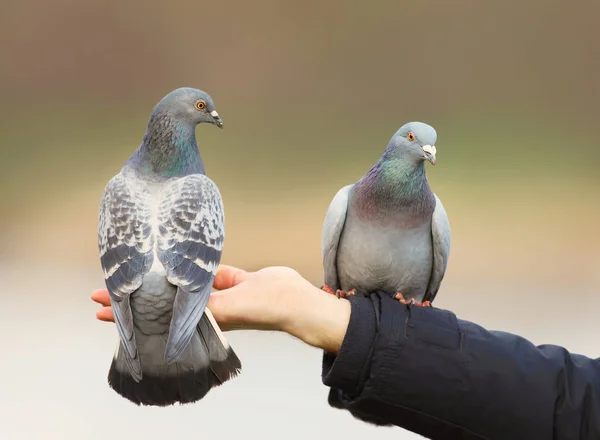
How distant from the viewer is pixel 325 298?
8.19ft

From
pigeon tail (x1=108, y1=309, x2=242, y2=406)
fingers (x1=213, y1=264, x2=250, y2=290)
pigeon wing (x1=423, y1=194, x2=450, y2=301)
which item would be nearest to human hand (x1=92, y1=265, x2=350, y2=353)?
pigeon tail (x1=108, y1=309, x2=242, y2=406)

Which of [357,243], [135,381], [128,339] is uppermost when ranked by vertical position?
[357,243]

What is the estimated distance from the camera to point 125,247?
2340 millimetres

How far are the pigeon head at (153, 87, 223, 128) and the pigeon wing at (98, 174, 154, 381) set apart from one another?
29 centimetres

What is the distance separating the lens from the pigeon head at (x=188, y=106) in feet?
8.05

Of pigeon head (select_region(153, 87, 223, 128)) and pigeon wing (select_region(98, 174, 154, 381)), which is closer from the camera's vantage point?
pigeon wing (select_region(98, 174, 154, 381))

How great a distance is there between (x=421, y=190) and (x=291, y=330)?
831 mm

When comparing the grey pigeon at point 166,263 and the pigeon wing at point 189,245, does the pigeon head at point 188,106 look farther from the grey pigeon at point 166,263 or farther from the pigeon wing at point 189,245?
the pigeon wing at point 189,245

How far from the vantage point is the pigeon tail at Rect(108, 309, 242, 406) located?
228cm

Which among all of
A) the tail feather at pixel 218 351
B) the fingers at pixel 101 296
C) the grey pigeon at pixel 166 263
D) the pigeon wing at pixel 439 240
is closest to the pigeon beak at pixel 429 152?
the pigeon wing at pixel 439 240

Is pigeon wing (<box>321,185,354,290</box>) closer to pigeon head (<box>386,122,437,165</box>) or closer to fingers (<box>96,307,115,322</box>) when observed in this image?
pigeon head (<box>386,122,437,165</box>)

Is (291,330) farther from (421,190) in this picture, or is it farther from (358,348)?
(421,190)

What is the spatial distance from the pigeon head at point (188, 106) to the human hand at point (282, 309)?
0.63 meters

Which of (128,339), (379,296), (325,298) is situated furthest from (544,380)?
(128,339)
